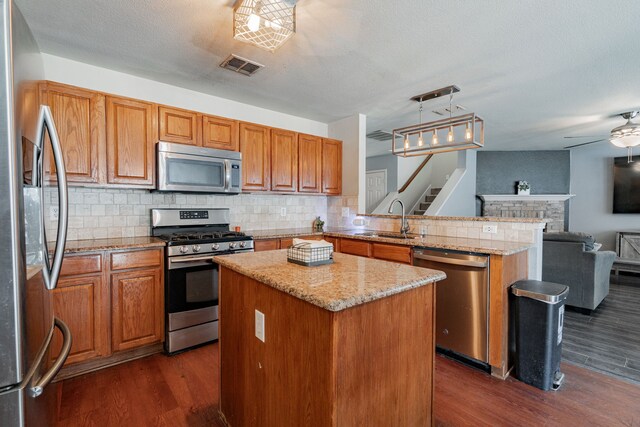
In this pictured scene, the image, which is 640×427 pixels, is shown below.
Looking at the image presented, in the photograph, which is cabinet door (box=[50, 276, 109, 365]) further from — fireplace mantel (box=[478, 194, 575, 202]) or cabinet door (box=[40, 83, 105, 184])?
fireplace mantel (box=[478, 194, 575, 202])

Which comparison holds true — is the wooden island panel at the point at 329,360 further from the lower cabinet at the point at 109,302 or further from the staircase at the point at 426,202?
the staircase at the point at 426,202

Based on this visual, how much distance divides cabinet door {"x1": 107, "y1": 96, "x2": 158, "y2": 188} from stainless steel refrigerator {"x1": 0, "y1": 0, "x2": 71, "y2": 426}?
75.6 inches

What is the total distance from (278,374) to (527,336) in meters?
1.94

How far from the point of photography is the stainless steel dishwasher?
2.44 m

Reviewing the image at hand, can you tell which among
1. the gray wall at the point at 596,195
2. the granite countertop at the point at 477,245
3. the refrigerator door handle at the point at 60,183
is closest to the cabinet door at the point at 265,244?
the granite countertop at the point at 477,245

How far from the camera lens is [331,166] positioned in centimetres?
446

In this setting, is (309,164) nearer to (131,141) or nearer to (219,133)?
(219,133)

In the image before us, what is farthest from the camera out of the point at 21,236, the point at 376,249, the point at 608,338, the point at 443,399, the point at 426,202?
the point at 426,202

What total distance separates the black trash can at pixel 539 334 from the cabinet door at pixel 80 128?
351cm

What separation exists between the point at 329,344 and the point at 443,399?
4.91 feet

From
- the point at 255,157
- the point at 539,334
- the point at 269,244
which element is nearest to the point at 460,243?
the point at 539,334

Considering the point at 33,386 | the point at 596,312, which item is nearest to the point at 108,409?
the point at 33,386

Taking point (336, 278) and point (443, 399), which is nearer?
point (336, 278)

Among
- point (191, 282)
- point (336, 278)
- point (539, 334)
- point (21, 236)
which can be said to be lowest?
point (539, 334)
